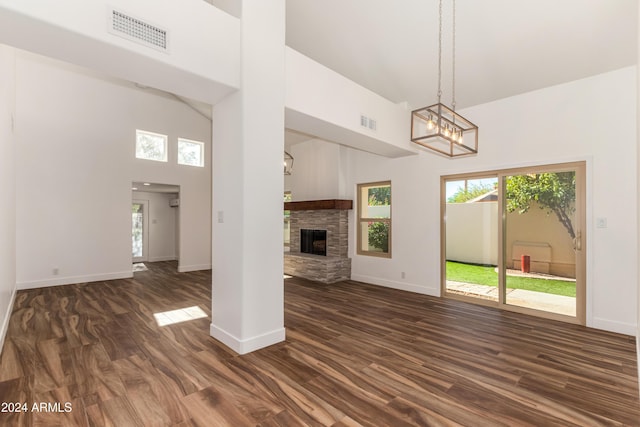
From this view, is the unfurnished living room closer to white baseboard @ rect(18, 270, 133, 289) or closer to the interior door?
white baseboard @ rect(18, 270, 133, 289)

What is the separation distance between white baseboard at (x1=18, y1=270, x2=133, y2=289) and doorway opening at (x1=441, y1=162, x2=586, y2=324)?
651 cm

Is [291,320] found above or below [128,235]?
below

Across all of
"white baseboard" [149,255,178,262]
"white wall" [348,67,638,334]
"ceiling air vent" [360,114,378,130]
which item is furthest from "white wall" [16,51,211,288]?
"white wall" [348,67,638,334]

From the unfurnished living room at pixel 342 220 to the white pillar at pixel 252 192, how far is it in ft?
0.08

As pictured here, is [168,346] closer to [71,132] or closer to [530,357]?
[530,357]

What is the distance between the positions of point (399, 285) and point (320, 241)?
2.17 metres

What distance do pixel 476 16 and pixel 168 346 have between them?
16.1 ft

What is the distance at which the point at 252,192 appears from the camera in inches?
115

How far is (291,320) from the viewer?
12.6ft

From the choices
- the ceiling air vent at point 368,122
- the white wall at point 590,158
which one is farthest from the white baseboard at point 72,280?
the white wall at point 590,158

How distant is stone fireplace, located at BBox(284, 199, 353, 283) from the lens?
6246 millimetres

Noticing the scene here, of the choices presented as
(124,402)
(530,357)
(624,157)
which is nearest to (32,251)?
(124,402)

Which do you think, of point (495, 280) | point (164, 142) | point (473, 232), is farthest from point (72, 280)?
point (495, 280)

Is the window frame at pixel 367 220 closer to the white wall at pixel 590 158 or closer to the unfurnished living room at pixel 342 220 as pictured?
the unfurnished living room at pixel 342 220
